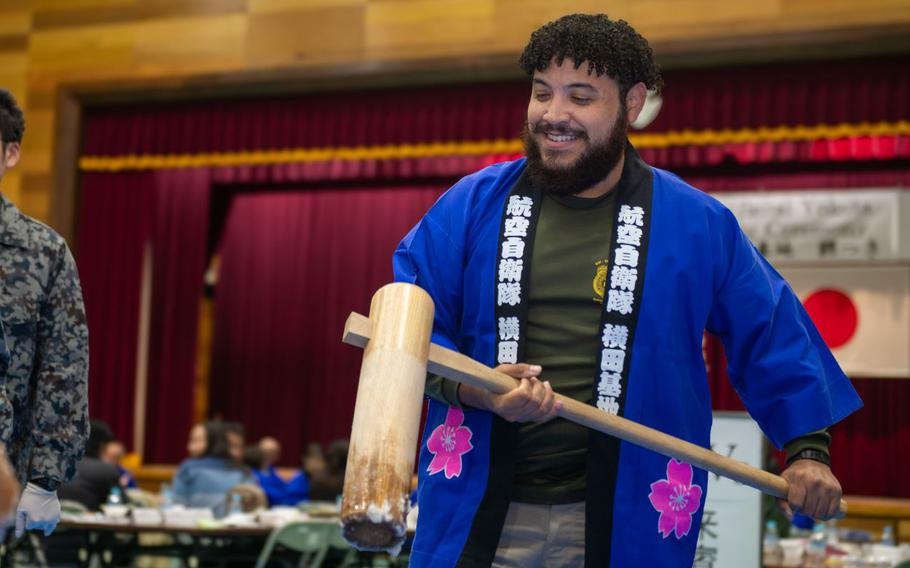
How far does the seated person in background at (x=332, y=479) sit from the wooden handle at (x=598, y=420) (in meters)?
6.25

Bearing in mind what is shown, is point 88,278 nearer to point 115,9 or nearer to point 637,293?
point 115,9

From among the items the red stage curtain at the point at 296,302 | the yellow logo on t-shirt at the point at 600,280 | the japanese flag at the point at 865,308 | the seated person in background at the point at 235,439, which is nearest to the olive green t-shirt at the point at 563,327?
the yellow logo on t-shirt at the point at 600,280

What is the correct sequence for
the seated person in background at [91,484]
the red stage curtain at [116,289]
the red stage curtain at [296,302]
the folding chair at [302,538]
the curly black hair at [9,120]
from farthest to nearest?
the red stage curtain at [296,302], the red stage curtain at [116,289], the seated person in background at [91,484], the folding chair at [302,538], the curly black hair at [9,120]

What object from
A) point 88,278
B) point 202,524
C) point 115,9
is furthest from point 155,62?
point 202,524

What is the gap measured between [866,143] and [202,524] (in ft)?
20.4

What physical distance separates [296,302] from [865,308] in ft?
21.2

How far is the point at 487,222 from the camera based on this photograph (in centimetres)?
249

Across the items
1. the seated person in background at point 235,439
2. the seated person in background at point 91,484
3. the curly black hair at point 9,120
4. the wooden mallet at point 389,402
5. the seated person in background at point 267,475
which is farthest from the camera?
the seated person in background at point 235,439

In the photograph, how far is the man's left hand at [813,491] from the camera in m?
2.31

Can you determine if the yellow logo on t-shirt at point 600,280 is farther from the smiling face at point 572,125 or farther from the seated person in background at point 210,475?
the seated person in background at point 210,475

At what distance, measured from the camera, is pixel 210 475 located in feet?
26.7

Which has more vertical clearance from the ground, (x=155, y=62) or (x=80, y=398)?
(x=155, y=62)

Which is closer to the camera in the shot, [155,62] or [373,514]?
[373,514]

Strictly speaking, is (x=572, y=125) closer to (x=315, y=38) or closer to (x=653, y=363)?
(x=653, y=363)
